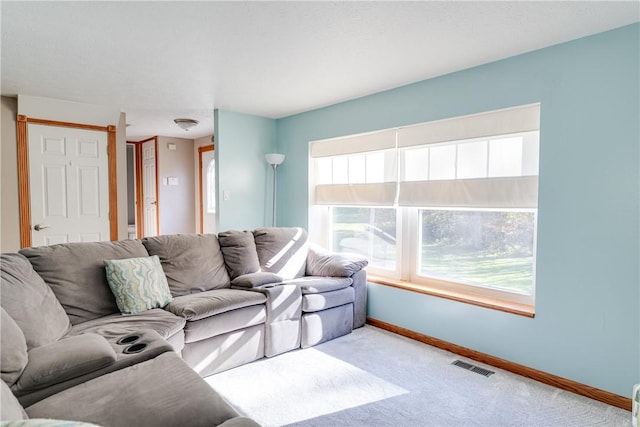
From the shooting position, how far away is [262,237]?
3.71 meters

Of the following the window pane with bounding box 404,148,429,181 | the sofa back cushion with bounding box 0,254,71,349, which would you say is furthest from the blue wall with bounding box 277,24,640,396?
the sofa back cushion with bounding box 0,254,71,349

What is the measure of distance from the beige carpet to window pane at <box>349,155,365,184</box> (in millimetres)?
1857

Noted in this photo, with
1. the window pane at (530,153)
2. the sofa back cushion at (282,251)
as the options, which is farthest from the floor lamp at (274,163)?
the window pane at (530,153)

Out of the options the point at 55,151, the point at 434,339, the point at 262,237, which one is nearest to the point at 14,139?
the point at 55,151

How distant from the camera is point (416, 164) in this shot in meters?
3.48

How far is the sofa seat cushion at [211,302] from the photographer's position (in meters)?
2.53

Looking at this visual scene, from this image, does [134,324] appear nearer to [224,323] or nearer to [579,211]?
[224,323]

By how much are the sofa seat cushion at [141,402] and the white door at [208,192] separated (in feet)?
16.7

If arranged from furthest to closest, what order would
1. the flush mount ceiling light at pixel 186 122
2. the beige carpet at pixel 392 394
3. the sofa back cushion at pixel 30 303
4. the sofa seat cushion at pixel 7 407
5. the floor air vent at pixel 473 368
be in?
the flush mount ceiling light at pixel 186 122 < the floor air vent at pixel 473 368 < the beige carpet at pixel 392 394 < the sofa back cushion at pixel 30 303 < the sofa seat cushion at pixel 7 407

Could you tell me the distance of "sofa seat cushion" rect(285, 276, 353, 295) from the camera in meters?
3.25

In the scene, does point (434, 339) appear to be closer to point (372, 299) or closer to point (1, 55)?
point (372, 299)

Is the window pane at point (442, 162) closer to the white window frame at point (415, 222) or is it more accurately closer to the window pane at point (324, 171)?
the white window frame at point (415, 222)

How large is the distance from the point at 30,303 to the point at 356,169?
3.08 meters

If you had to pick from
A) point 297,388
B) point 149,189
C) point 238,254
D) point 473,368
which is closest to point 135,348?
point 297,388
